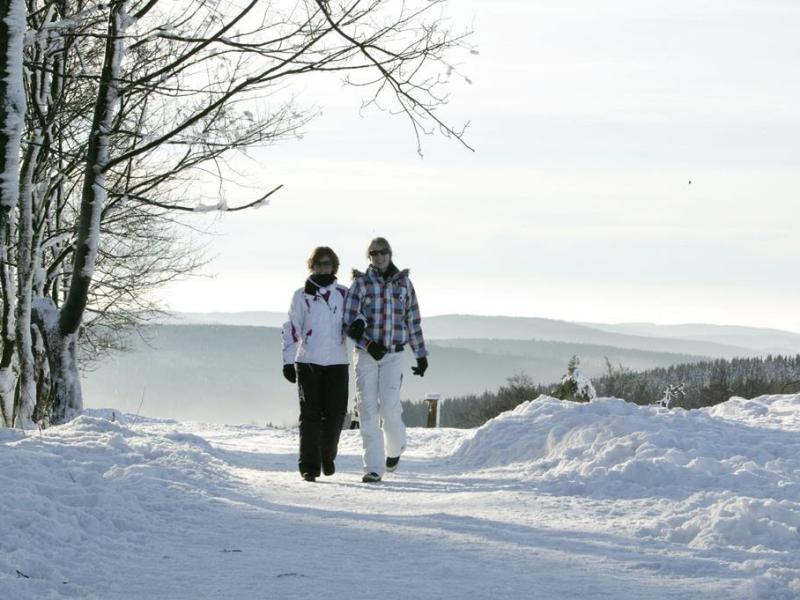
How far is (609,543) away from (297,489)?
10.5 feet

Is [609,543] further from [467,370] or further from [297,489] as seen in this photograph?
[467,370]

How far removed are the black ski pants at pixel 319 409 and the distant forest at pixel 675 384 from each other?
4010cm

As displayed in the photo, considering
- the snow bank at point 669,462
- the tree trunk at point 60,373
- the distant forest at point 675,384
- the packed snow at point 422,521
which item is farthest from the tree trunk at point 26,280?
the distant forest at point 675,384

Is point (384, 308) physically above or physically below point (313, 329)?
above

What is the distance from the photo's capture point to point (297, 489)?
849 cm

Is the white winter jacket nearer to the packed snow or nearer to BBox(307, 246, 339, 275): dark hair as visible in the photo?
BBox(307, 246, 339, 275): dark hair

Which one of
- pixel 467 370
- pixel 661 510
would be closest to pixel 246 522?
pixel 661 510

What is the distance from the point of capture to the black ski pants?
9.26 metres

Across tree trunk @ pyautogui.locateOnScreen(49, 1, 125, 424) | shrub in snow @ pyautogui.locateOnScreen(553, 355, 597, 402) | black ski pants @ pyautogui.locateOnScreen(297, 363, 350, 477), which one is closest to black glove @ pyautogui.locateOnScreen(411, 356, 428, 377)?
black ski pants @ pyautogui.locateOnScreen(297, 363, 350, 477)

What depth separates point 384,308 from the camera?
947 centimetres

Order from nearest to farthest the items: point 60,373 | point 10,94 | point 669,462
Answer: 1. point 10,94
2. point 669,462
3. point 60,373

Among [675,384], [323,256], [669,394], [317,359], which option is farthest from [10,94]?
[675,384]

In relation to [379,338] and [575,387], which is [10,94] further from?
[575,387]

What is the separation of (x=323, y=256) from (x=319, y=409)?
1476 mm
